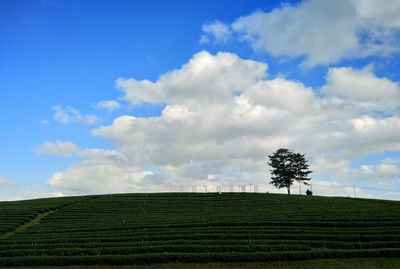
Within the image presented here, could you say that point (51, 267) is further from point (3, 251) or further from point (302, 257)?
point (302, 257)

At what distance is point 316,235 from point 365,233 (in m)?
5.01

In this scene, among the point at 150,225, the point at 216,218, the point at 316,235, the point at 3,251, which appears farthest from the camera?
the point at 216,218

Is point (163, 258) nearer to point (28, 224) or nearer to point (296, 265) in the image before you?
point (296, 265)

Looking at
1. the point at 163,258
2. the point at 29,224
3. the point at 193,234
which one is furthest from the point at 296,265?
the point at 29,224

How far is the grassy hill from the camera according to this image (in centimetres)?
3284

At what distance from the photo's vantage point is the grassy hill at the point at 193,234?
32844 millimetres

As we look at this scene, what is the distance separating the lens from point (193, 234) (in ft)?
131

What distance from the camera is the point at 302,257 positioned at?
32688mm

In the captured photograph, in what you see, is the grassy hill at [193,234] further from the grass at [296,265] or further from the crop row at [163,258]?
the grass at [296,265]

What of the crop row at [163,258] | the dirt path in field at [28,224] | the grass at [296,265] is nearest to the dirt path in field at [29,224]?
A: the dirt path in field at [28,224]

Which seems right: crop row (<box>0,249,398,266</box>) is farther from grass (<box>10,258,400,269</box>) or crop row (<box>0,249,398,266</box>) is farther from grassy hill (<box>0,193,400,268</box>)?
grass (<box>10,258,400,269</box>)

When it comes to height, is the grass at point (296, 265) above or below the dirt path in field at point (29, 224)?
below

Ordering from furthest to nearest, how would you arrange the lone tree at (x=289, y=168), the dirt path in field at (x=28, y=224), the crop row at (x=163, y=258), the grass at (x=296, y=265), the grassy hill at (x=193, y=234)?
the lone tree at (x=289, y=168)
the dirt path in field at (x=28, y=224)
the grassy hill at (x=193, y=234)
the crop row at (x=163, y=258)
the grass at (x=296, y=265)

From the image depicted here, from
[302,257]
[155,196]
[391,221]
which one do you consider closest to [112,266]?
[302,257]
